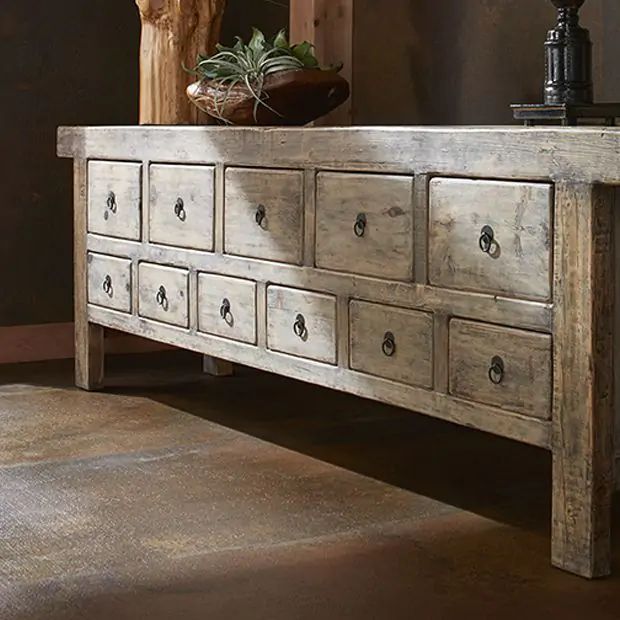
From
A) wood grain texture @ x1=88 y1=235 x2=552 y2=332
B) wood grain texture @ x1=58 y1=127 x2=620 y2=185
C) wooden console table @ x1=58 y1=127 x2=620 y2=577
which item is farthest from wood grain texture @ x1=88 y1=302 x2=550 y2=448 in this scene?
wood grain texture @ x1=58 y1=127 x2=620 y2=185

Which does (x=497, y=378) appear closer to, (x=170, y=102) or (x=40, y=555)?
(x=40, y=555)

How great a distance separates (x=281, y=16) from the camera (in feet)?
15.9

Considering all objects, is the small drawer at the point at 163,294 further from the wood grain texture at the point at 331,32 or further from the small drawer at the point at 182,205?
the wood grain texture at the point at 331,32

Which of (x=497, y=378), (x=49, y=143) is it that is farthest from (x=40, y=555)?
(x=49, y=143)

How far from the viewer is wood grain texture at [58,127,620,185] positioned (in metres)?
2.25

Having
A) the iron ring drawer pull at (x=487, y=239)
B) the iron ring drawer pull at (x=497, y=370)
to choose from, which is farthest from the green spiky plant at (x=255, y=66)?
the iron ring drawer pull at (x=497, y=370)

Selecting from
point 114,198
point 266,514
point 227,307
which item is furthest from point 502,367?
point 114,198

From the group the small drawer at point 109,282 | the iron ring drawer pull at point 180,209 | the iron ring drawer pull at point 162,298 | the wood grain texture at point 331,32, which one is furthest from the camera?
the wood grain texture at point 331,32

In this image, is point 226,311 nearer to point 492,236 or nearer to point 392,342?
point 392,342

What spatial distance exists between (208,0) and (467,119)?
0.83m

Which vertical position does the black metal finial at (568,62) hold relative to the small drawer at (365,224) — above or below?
above

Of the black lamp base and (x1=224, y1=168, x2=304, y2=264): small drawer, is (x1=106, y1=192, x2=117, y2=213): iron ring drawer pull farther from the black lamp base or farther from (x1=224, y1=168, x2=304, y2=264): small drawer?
the black lamp base

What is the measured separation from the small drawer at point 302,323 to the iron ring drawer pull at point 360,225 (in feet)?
0.57

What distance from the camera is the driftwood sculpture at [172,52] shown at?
388 centimetres
